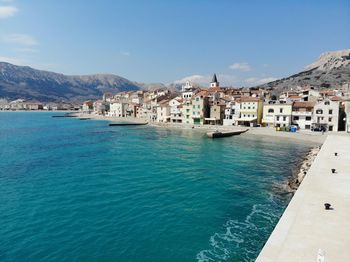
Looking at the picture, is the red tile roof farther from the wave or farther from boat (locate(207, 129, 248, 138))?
the wave

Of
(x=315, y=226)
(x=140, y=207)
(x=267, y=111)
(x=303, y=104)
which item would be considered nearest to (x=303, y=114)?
(x=303, y=104)

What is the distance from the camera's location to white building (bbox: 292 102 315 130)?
63.9m

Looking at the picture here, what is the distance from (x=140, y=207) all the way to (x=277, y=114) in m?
57.0

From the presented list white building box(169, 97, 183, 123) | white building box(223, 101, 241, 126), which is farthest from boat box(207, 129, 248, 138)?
white building box(169, 97, 183, 123)

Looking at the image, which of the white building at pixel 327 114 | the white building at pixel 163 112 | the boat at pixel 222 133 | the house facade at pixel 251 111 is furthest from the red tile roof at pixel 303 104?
the white building at pixel 163 112

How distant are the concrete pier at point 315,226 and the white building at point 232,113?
56086mm

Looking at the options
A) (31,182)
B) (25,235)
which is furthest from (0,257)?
(31,182)

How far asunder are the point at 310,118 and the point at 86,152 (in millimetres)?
50193

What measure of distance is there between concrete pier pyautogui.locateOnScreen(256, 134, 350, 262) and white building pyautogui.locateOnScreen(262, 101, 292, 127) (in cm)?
4727

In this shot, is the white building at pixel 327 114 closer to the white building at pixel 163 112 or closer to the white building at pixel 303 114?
the white building at pixel 303 114

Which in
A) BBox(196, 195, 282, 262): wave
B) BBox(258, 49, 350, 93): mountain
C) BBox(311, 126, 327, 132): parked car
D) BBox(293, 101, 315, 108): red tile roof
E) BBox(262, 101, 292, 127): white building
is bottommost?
BBox(196, 195, 282, 262): wave

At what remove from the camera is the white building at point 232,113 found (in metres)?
76.8

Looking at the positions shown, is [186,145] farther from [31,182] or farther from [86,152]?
[31,182]

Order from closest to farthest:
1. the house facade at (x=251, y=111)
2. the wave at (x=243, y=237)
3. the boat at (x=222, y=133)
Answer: the wave at (x=243, y=237)
the boat at (x=222, y=133)
the house facade at (x=251, y=111)
